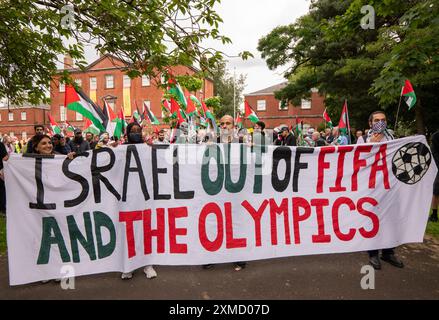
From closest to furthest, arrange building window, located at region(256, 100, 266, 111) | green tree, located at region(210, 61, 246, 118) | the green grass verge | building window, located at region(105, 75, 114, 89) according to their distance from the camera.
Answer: the green grass verge → building window, located at region(105, 75, 114, 89) → building window, located at region(256, 100, 266, 111) → green tree, located at region(210, 61, 246, 118)

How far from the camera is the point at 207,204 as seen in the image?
3873mm

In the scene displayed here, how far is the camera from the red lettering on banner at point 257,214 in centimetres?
390

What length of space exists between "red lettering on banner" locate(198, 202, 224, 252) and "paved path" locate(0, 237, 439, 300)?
0.36 m

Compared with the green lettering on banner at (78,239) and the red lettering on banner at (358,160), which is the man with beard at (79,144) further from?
the red lettering on banner at (358,160)

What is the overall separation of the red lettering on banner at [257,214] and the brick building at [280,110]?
131 feet

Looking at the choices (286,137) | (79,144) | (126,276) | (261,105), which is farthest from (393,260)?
(261,105)

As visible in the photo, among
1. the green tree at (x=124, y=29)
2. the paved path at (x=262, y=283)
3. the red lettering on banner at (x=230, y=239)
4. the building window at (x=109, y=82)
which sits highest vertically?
the building window at (x=109, y=82)

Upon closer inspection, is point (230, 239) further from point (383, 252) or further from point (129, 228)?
point (383, 252)

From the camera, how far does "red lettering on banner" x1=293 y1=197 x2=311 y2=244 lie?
393cm

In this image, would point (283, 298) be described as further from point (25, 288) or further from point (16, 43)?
point (16, 43)

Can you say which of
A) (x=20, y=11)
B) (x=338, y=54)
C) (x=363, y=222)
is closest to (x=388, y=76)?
(x=363, y=222)

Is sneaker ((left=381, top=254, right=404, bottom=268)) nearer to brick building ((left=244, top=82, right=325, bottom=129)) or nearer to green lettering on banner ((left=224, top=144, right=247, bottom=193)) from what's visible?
green lettering on banner ((left=224, top=144, right=247, bottom=193))

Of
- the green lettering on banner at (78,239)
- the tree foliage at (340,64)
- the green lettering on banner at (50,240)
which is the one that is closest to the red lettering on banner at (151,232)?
the green lettering on banner at (78,239)

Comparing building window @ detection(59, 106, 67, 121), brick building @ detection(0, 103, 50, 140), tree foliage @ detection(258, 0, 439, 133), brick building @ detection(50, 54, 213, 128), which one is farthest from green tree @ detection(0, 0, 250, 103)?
brick building @ detection(0, 103, 50, 140)
